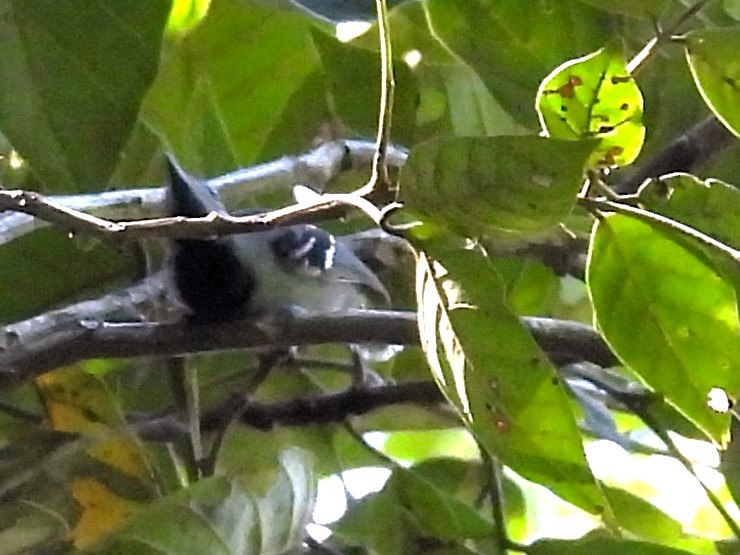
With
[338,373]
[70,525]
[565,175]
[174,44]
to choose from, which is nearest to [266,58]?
[174,44]

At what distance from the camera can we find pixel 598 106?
0.31 meters

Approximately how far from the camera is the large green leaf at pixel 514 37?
0.52m

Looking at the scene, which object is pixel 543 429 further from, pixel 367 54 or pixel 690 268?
pixel 367 54

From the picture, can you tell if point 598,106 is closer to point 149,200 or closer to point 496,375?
point 496,375

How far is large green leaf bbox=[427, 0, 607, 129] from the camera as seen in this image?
519 mm

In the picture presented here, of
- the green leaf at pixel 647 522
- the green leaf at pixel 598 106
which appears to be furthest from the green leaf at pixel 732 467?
the green leaf at pixel 598 106

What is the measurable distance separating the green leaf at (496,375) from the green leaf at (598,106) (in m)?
0.04

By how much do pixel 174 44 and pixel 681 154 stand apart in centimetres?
25

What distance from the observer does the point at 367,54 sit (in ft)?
2.07

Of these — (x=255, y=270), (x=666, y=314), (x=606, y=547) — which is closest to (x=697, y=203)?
(x=666, y=314)

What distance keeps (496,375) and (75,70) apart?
22 centimetres

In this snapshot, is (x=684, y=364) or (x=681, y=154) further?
(x=681, y=154)

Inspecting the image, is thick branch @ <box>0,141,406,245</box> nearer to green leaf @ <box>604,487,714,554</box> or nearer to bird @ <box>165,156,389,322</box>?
bird @ <box>165,156,389,322</box>

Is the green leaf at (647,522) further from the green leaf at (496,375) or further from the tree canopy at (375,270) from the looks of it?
the green leaf at (496,375)
